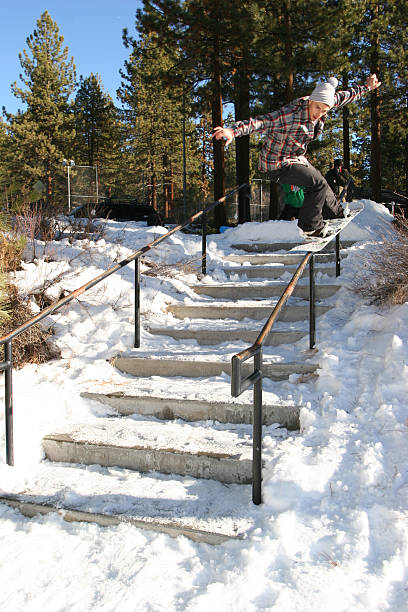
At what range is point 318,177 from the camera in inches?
227

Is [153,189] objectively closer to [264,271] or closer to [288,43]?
[288,43]

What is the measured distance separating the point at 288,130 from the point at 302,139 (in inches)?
7.5

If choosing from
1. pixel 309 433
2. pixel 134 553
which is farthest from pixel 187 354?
pixel 134 553

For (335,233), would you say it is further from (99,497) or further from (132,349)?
(99,497)

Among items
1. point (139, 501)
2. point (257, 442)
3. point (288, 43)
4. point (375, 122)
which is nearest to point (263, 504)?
point (257, 442)

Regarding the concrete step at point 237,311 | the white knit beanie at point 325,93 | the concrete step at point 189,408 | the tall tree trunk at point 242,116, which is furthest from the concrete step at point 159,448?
the tall tree trunk at point 242,116

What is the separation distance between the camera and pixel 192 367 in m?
4.44

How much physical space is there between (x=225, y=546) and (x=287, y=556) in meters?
0.33

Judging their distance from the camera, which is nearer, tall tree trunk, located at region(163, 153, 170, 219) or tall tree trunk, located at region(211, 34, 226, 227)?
tall tree trunk, located at region(211, 34, 226, 227)

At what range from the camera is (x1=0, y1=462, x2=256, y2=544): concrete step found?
2717mm

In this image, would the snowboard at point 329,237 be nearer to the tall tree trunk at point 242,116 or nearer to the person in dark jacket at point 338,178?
the person in dark jacket at point 338,178

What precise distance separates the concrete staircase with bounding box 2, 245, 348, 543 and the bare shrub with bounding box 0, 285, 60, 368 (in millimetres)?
682

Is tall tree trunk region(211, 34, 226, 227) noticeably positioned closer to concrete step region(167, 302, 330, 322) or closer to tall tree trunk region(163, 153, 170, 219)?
concrete step region(167, 302, 330, 322)

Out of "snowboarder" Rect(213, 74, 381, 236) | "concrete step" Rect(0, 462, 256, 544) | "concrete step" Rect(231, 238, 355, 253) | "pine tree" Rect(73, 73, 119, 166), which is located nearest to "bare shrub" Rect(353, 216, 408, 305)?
"snowboarder" Rect(213, 74, 381, 236)
